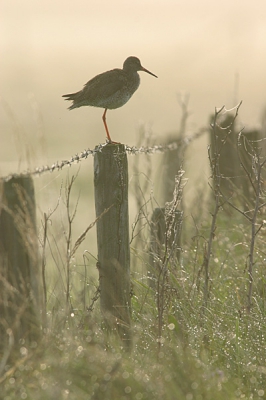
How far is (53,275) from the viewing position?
16.3 ft

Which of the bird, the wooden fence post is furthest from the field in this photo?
the bird

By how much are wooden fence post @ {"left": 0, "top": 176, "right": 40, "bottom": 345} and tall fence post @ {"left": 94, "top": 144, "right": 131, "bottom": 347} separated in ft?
2.55

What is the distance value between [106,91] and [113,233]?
6.39 ft

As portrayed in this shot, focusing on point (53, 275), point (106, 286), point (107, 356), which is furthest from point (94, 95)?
point (107, 356)

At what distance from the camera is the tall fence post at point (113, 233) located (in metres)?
4.19

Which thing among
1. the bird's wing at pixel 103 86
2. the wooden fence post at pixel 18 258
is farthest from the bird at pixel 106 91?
the wooden fence post at pixel 18 258

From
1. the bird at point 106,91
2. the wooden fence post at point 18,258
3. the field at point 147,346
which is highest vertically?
the bird at point 106,91

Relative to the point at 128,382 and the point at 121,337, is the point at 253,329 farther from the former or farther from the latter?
the point at 128,382

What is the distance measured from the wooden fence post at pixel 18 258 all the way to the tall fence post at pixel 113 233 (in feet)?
2.55

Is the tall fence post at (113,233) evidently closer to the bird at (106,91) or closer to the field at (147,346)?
the field at (147,346)

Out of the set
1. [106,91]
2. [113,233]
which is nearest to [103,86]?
[106,91]

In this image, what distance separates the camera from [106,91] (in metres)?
5.77

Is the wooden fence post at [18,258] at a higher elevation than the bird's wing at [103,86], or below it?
below

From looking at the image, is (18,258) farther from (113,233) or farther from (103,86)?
Result: (103,86)
